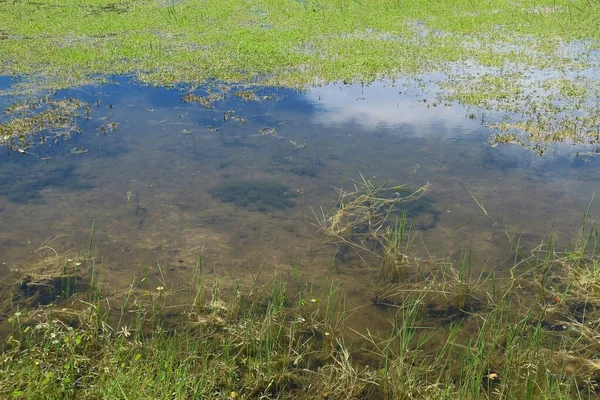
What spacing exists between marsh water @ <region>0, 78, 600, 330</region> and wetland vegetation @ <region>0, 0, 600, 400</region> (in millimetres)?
34

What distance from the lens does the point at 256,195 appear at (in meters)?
6.31

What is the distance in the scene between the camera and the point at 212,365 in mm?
3678

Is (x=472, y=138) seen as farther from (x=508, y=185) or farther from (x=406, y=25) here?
(x=406, y=25)

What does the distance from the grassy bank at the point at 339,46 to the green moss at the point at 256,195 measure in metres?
3.44

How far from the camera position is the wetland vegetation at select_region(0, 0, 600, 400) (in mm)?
3646

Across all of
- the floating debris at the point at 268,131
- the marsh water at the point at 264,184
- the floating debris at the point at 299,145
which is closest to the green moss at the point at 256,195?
the marsh water at the point at 264,184

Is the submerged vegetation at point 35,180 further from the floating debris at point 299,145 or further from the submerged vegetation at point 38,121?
the floating debris at point 299,145

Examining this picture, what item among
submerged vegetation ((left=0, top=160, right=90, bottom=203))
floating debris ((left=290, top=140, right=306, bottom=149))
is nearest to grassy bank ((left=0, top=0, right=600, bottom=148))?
floating debris ((left=290, top=140, right=306, bottom=149))

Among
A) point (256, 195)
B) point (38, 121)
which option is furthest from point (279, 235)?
point (38, 121)

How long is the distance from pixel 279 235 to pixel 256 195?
896 mm

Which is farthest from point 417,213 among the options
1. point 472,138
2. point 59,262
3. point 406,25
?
point 406,25

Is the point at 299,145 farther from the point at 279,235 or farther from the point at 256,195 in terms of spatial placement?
the point at 279,235

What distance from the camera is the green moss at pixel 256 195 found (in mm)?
6105

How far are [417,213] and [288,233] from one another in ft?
4.64
